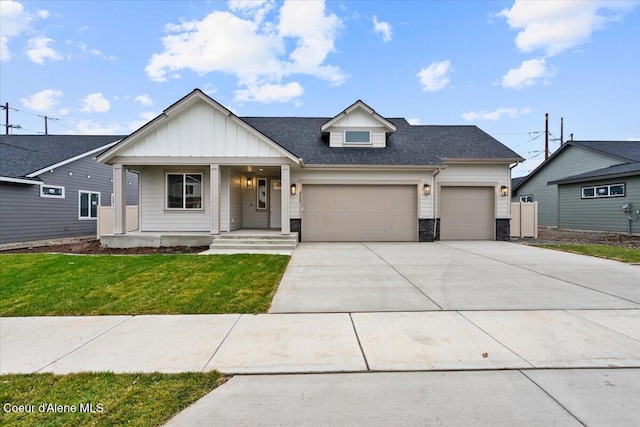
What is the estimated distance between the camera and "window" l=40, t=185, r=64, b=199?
13.6 meters

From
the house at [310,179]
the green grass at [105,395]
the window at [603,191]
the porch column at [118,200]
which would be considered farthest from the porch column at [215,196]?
the window at [603,191]

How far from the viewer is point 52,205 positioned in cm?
1395

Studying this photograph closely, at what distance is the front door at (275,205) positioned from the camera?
44.6 feet

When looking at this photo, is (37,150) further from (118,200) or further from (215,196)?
(215,196)

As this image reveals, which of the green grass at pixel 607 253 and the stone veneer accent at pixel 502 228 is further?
the stone veneer accent at pixel 502 228

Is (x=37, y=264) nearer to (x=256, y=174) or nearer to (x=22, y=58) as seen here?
(x=256, y=174)

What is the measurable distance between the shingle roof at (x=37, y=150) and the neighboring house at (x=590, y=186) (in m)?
27.9

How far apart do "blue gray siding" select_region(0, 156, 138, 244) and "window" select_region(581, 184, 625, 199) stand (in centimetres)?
2791

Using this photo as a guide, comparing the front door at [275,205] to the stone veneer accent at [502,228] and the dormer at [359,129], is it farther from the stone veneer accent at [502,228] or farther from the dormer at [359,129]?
the stone veneer accent at [502,228]

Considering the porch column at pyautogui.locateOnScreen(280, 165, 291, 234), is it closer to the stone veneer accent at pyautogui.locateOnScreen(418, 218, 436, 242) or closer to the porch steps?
the porch steps

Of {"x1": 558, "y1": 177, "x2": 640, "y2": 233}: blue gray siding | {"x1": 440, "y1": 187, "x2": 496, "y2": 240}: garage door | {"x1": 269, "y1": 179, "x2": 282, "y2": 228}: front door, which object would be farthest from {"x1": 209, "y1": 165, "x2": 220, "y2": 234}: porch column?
{"x1": 558, "y1": 177, "x2": 640, "y2": 233}: blue gray siding

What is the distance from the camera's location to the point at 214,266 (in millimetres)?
7289

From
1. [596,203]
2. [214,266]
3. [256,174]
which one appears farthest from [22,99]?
[596,203]

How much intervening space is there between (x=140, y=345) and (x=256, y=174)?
10.8 metres
